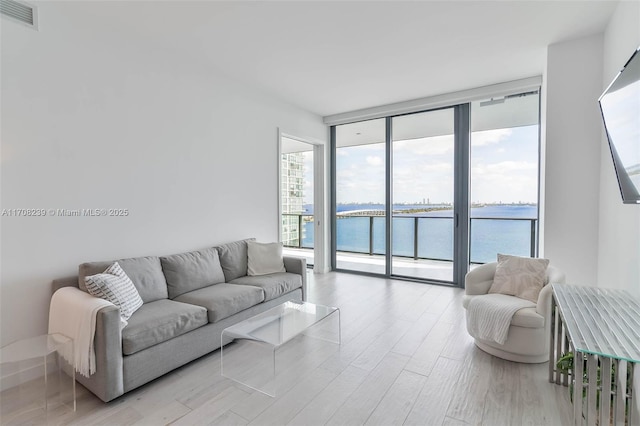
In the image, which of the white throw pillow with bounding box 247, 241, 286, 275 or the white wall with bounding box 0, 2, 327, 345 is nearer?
the white wall with bounding box 0, 2, 327, 345

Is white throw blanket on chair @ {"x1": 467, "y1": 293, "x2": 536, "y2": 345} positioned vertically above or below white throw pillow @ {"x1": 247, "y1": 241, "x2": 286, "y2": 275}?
below

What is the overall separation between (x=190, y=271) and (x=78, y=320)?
3.44 feet

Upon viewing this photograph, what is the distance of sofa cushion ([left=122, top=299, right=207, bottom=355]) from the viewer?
6.75 feet

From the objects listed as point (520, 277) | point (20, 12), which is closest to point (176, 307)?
point (20, 12)

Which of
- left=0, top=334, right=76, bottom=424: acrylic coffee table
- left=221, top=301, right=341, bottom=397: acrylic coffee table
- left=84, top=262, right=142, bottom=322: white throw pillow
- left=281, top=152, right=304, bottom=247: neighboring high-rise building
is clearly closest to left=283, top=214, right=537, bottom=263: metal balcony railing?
left=281, top=152, right=304, bottom=247: neighboring high-rise building

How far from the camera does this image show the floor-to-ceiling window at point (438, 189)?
4191mm

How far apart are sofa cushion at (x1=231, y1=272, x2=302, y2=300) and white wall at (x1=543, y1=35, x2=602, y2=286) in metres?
2.60

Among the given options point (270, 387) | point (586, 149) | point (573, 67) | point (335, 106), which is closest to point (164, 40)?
point (335, 106)

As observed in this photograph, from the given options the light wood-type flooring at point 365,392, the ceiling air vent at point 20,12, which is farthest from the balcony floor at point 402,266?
the ceiling air vent at point 20,12

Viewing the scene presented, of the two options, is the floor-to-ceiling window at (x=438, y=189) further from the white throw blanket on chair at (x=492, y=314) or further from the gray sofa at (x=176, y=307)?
the gray sofa at (x=176, y=307)

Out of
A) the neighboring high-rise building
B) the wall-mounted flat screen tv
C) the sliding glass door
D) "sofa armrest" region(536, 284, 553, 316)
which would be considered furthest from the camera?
the neighboring high-rise building

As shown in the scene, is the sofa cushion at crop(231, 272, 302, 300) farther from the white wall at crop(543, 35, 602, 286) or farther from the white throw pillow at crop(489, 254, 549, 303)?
the white wall at crop(543, 35, 602, 286)

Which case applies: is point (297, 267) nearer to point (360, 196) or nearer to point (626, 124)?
point (360, 196)

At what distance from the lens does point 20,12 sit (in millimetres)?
2227
